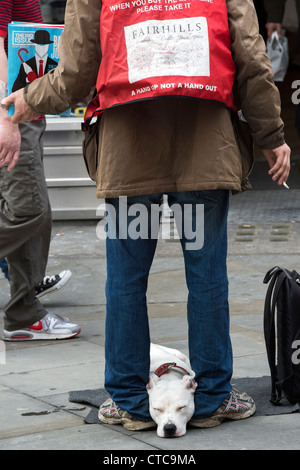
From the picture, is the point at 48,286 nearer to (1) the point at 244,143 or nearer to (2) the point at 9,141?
(2) the point at 9,141

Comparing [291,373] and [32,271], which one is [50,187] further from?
[291,373]

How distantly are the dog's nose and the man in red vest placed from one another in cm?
14

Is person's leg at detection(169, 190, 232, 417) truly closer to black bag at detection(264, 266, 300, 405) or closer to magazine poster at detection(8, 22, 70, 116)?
black bag at detection(264, 266, 300, 405)

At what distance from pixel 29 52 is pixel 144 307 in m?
1.23

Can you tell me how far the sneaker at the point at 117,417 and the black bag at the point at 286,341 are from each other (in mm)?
604

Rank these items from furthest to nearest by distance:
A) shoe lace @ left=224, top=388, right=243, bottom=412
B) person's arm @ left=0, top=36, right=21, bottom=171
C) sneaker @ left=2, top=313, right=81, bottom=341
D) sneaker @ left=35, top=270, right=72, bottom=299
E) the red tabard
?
sneaker @ left=35, top=270, right=72, bottom=299 → sneaker @ left=2, top=313, right=81, bottom=341 → person's arm @ left=0, top=36, right=21, bottom=171 → shoe lace @ left=224, top=388, right=243, bottom=412 → the red tabard

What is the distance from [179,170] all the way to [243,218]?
511 cm

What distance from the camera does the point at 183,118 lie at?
131 inches

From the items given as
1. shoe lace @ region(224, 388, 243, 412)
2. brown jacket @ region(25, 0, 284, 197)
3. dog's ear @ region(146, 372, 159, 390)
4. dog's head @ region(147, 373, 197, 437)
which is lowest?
shoe lace @ region(224, 388, 243, 412)

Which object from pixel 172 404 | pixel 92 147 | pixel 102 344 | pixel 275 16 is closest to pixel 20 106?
pixel 92 147

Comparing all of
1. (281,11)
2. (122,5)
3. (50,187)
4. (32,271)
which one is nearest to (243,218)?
(50,187)

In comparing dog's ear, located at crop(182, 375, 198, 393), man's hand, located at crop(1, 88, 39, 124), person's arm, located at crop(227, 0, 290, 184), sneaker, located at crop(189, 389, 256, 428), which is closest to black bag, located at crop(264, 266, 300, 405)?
sneaker, located at crop(189, 389, 256, 428)

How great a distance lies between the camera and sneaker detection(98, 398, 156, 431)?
3.42 m

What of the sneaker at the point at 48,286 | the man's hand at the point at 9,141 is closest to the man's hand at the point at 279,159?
the man's hand at the point at 9,141
